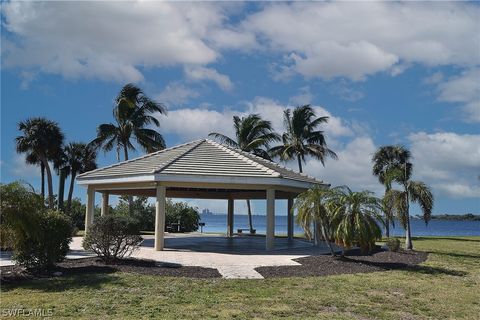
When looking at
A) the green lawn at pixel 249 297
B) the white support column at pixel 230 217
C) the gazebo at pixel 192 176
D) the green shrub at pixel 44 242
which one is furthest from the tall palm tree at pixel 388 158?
the green shrub at pixel 44 242

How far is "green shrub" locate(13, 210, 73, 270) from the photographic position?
11.8 metres

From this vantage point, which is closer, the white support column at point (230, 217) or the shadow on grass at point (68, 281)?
the shadow on grass at point (68, 281)

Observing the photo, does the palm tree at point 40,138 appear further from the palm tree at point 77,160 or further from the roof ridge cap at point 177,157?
the roof ridge cap at point 177,157

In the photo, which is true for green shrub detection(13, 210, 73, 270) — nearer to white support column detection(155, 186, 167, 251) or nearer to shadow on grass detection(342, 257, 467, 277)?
white support column detection(155, 186, 167, 251)

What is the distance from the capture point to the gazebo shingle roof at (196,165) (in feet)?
63.0

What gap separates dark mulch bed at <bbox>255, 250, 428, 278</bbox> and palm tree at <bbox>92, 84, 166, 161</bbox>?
780 inches

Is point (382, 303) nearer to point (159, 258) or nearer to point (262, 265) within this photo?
point (262, 265)

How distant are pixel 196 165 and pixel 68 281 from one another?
31.2 feet

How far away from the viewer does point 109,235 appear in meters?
13.7

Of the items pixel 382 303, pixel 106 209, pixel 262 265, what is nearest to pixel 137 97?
pixel 106 209

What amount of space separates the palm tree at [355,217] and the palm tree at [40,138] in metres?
26.3

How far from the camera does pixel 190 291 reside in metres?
10.4

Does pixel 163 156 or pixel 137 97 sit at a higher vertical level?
pixel 137 97

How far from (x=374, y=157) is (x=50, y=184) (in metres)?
26.2
